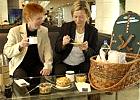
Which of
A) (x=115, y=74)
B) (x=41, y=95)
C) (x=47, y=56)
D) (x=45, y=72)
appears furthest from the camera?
(x=47, y=56)

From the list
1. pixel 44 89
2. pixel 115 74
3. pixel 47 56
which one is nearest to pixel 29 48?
pixel 47 56

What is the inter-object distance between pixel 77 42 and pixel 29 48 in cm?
47

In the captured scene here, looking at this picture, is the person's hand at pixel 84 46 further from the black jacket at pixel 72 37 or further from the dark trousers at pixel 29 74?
the dark trousers at pixel 29 74

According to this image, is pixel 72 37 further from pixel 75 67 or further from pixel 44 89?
pixel 44 89

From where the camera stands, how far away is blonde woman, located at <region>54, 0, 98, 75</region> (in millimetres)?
2398

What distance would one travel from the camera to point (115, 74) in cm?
154

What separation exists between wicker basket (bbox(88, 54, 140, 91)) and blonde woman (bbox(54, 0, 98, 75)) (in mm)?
803

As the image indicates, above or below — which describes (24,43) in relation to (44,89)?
above

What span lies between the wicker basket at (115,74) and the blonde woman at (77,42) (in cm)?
80

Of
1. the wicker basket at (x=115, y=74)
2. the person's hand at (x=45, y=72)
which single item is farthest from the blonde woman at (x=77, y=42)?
the wicker basket at (x=115, y=74)

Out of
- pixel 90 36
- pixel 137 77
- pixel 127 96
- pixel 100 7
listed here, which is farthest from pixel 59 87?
pixel 100 7

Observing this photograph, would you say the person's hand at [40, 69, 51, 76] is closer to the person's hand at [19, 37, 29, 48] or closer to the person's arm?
the person's arm

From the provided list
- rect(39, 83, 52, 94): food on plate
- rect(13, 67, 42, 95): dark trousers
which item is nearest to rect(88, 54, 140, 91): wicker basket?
rect(39, 83, 52, 94): food on plate

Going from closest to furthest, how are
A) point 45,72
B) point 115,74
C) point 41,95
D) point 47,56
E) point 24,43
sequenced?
1. point 115,74
2. point 41,95
3. point 24,43
4. point 45,72
5. point 47,56
